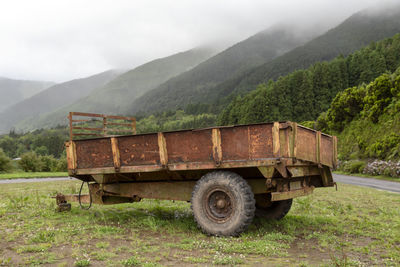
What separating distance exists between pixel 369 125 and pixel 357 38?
183 metres

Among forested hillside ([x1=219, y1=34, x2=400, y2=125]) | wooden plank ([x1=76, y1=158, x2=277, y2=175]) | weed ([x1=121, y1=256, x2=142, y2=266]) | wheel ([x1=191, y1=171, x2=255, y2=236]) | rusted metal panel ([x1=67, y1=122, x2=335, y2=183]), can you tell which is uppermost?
forested hillside ([x1=219, y1=34, x2=400, y2=125])

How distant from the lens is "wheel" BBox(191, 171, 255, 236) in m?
5.81

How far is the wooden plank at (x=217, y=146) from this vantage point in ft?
19.8

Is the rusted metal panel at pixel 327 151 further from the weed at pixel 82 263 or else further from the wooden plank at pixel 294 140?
the weed at pixel 82 263

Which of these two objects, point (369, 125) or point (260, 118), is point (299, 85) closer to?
point (260, 118)

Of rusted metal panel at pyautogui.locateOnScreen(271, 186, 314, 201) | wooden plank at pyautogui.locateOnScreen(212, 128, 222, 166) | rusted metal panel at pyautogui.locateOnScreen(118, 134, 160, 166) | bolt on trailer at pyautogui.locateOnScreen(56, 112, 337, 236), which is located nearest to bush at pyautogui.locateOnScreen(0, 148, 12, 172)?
bolt on trailer at pyautogui.locateOnScreen(56, 112, 337, 236)

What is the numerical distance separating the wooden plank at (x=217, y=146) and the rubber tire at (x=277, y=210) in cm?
235

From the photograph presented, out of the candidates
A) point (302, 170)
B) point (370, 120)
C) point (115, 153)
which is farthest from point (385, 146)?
point (115, 153)

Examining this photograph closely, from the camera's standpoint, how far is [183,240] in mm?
5801

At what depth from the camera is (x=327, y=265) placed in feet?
14.5

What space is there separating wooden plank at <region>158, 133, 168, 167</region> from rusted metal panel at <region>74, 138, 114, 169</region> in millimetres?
1426

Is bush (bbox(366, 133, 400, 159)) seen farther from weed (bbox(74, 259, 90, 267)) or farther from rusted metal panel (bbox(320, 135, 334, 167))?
weed (bbox(74, 259, 90, 267))

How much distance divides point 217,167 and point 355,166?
27.1 m

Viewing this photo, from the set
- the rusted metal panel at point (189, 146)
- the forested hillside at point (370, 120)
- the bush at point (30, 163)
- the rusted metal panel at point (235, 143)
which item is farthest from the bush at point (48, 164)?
the rusted metal panel at point (235, 143)
